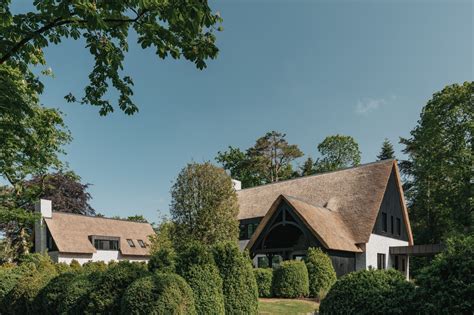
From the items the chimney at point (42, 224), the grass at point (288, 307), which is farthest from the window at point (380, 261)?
the chimney at point (42, 224)

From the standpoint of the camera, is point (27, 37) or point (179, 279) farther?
point (179, 279)

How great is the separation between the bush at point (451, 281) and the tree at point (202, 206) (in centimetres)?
1924

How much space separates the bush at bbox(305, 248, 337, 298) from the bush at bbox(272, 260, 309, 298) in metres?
0.54

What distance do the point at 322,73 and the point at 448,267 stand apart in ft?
48.2

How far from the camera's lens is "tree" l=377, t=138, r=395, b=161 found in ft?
184

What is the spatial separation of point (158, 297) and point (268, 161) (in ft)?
155

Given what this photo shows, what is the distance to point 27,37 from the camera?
6.48m

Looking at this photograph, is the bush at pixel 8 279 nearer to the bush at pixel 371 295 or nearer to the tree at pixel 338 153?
the bush at pixel 371 295

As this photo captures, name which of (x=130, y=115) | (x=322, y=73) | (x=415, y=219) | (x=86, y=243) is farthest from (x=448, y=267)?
(x=415, y=219)

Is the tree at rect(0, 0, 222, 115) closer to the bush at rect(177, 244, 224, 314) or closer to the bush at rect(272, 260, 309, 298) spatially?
the bush at rect(177, 244, 224, 314)

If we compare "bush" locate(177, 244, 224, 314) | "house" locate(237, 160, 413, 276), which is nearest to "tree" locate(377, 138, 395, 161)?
"house" locate(237, 160, 413, 276)

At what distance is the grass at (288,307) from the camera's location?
14295mm

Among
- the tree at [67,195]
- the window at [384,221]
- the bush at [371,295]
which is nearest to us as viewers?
the bush at [371,295]

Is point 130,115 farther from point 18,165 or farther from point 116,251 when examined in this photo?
point 116,251
